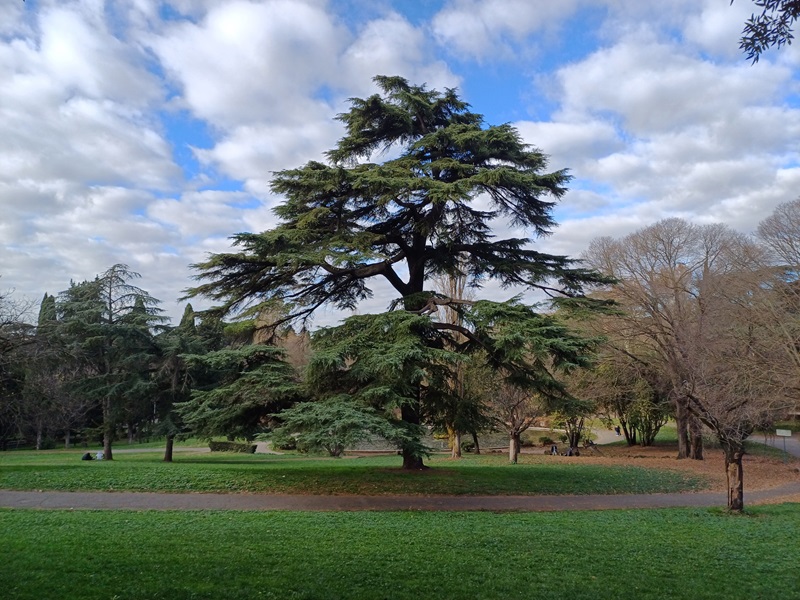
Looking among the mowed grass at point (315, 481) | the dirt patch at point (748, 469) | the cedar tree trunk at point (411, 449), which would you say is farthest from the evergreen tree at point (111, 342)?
the dirt patch at point (748, 469)

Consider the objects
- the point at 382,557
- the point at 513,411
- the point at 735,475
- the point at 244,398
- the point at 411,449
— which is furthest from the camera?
the point at 513,411

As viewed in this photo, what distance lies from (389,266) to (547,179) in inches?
207

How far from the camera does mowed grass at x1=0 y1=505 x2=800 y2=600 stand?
5578 mm

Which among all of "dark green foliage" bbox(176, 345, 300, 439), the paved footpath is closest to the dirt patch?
the paved footpath

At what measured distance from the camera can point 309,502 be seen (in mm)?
12664

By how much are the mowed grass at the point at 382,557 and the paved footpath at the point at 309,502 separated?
1250 mm

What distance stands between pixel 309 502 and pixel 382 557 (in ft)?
20.0

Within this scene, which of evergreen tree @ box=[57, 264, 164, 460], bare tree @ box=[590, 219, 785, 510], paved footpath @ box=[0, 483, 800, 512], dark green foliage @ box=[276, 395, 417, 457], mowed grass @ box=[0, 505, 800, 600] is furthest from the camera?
evergreen tree @ box=[57, 264, 164, 460]

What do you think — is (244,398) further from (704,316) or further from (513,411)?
(704,316)

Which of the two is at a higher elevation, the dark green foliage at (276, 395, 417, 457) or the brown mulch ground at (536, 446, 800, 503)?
the dark green foliage at (276, 395, 417, 457)

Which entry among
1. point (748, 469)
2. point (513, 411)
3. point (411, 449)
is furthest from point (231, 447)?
point (748, 469)

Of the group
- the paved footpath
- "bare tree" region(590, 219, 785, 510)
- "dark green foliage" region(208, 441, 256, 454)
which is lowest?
"dark green foliage" region(208, 441, 256, 454)

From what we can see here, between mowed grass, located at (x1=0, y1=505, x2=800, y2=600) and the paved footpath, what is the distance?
1.25 meters

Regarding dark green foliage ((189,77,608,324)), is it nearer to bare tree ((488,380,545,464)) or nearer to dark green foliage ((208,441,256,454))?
bare tree ((488,380,545,464))
